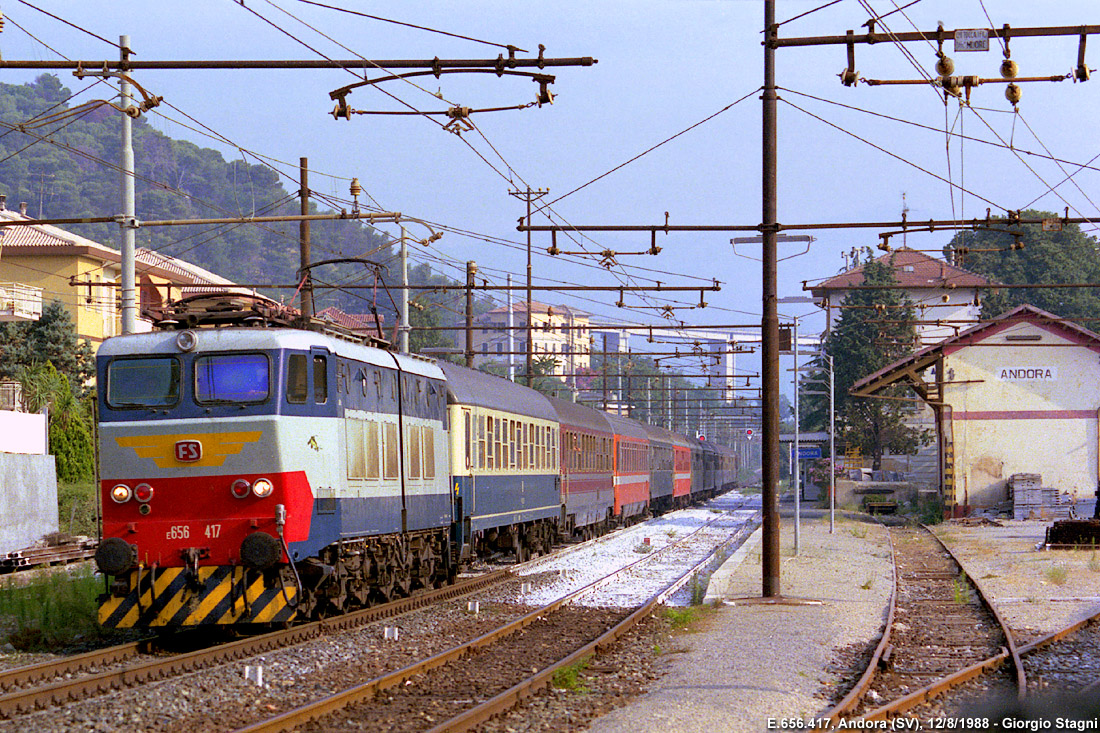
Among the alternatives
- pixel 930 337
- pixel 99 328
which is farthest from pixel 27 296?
pixel 930 337

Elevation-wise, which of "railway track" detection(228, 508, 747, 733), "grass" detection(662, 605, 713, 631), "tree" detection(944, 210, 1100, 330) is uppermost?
"tree" detection(944, 210, 1100, 330)

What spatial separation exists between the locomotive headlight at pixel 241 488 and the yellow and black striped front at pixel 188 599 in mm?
773

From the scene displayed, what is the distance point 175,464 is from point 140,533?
81 cm

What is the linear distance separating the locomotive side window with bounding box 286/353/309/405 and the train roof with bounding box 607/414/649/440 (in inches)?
931

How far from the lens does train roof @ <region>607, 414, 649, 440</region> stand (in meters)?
38.2

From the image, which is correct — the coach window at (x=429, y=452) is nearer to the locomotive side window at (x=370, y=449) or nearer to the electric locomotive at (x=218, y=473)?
the locomotive side window at (x=370, y=449)

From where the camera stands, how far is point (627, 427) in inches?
1597

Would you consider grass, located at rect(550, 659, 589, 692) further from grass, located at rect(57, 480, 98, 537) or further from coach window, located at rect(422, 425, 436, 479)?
grass, located at rect(57, 480, 98, 537)

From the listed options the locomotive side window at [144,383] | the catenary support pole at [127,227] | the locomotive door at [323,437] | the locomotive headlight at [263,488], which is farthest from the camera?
the catenary support pole at [127,227]

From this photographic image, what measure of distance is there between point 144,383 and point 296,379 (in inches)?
65.3

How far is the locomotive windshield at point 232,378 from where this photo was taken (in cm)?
1353

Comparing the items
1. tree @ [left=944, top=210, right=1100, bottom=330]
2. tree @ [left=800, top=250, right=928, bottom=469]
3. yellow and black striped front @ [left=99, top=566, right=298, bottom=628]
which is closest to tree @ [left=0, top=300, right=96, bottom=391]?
yellow and black striped front @ [left=99, top=566, right=298, bottom=628]

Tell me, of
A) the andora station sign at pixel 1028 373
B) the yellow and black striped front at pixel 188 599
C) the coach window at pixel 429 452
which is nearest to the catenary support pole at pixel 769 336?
the coach window at pixel 429 452

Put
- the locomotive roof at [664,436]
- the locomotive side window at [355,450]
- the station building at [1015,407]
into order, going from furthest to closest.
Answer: the locomotive roof at [664,436] < the station building at [1015,407] < the locomotive side window at [355,450]
